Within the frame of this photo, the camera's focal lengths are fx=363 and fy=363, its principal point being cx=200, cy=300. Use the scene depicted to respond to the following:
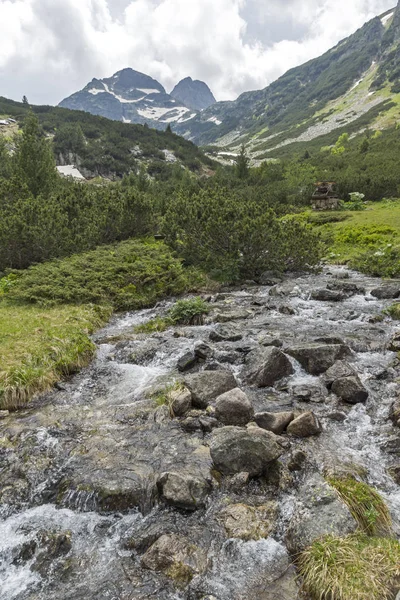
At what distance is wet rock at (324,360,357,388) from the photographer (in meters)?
10.3

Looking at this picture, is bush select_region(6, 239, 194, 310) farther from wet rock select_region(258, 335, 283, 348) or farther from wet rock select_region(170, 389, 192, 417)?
wet rock select_region(170, 389, 192, 417)

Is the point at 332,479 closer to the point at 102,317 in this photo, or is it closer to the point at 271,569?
the point at 271,569

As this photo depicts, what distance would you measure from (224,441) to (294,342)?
7197 mm

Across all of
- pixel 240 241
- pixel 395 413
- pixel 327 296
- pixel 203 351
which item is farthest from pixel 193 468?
pixel 240 241

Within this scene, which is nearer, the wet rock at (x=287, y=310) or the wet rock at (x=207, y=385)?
the wet rock at (x=207, y=385)

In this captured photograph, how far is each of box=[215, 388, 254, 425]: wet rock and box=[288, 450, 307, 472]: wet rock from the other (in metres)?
1.62

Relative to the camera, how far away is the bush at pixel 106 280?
19.1 m

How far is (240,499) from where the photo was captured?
655cm

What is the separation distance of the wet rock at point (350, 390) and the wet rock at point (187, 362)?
461 cm

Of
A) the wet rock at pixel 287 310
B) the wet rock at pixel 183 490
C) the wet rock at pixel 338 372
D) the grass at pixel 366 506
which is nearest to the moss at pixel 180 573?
the wet rock at pixel 183 490

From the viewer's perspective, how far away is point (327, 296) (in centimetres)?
2000

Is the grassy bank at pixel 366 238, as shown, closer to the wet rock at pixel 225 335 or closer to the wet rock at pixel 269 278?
the wet rock at pixel 269 278

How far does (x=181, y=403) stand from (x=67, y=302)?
39.4 feet

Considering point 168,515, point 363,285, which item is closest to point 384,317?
point 363,285
